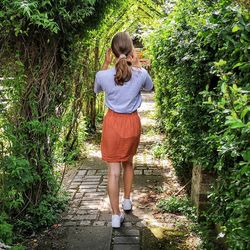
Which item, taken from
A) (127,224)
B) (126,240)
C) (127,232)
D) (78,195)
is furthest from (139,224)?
(78,195)

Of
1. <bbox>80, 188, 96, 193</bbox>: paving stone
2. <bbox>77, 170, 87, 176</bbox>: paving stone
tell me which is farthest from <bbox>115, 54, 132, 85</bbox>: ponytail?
<bbox>77, 170, 87, 176</bbox>: paving stone

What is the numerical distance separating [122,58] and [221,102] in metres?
2.05

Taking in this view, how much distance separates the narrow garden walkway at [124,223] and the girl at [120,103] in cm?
25

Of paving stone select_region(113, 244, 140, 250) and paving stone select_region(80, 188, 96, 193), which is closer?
paving stone select_region(113, 244, 140, 250)

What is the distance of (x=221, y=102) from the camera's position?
2.02m

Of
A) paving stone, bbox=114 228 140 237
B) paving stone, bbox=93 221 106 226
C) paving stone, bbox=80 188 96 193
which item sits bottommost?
paving stone, bbox=80 188 96 193

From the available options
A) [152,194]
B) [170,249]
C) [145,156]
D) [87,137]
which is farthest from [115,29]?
[170,249]

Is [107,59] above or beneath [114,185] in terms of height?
above

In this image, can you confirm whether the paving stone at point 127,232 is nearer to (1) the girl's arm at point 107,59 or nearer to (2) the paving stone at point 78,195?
(2) the paving stone at point 78,195

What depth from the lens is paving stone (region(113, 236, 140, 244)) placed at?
3812 millimetres

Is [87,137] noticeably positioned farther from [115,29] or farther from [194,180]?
[194,180]

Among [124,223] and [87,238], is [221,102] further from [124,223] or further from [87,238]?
[124,223]

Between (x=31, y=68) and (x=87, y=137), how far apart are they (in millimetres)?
4961

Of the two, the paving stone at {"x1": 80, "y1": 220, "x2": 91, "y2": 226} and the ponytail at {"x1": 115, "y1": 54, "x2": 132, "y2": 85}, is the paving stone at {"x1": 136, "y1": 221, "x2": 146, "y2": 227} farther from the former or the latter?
the ponytail at {"x1": 115, "y1": 54, "x2": 132, "y2": 85}
